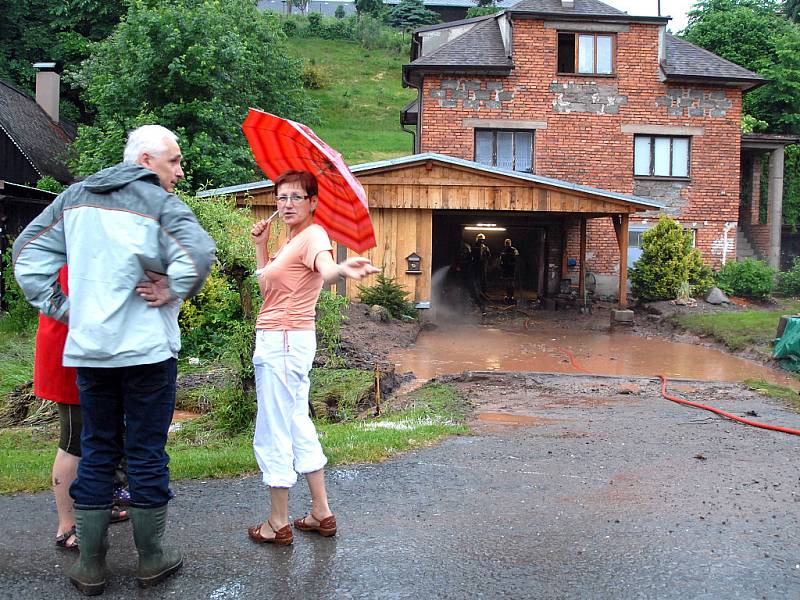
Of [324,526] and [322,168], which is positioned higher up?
[322,168]

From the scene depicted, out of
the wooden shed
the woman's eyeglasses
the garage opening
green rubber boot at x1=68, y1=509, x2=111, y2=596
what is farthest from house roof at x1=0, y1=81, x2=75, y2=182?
green rubber boot at x1=68, y1=509, x2=111, y2=596

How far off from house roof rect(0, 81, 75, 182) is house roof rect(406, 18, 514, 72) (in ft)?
43.2

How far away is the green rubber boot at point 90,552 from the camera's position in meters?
3.40

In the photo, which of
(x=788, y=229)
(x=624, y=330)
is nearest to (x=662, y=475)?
(x=624, y=330)

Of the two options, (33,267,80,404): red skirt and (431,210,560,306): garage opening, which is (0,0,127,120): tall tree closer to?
(431,210,560,306): garage opening

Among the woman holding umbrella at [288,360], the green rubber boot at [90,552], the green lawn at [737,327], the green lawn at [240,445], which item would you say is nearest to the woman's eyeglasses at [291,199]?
the woman holding umbrella at [288,360]

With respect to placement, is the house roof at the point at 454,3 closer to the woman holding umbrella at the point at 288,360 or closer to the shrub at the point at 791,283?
the shrub at the point at 791,283

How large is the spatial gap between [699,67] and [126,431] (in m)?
23.4

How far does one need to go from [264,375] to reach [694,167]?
22058 millimetres

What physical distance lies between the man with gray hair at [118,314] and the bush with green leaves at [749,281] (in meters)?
20.7

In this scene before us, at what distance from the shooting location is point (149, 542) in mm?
3461

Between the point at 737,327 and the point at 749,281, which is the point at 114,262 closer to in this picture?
the point at 737,327

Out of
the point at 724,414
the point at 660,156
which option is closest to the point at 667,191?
the point at 660,156

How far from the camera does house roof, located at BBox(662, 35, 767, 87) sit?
74.7ft
